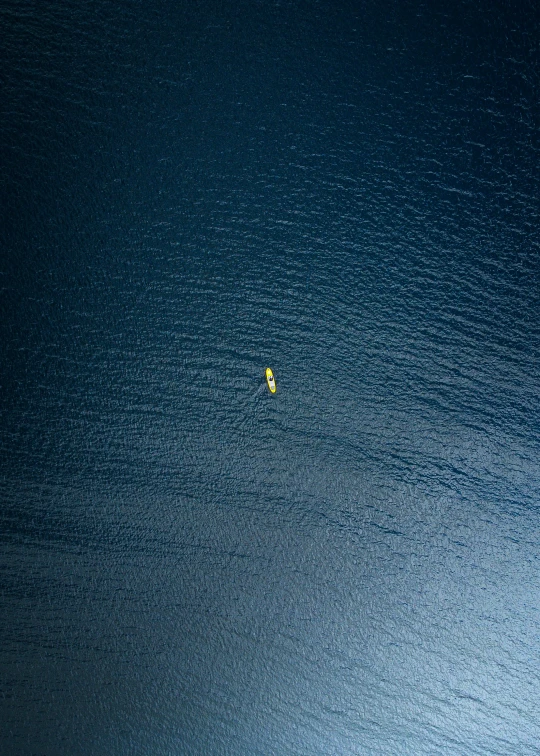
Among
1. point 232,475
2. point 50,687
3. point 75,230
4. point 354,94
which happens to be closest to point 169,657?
point 50,687

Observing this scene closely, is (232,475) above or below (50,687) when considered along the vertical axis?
above

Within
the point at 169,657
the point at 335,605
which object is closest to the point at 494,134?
the point at 335,605

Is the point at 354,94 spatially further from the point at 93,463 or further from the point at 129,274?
the point at 93,463

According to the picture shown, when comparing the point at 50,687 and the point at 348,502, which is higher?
the point at 348,502

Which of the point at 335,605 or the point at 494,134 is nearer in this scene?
the point at 494,134

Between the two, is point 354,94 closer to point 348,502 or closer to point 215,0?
point 215,0

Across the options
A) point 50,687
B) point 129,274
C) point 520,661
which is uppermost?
point 129,274
